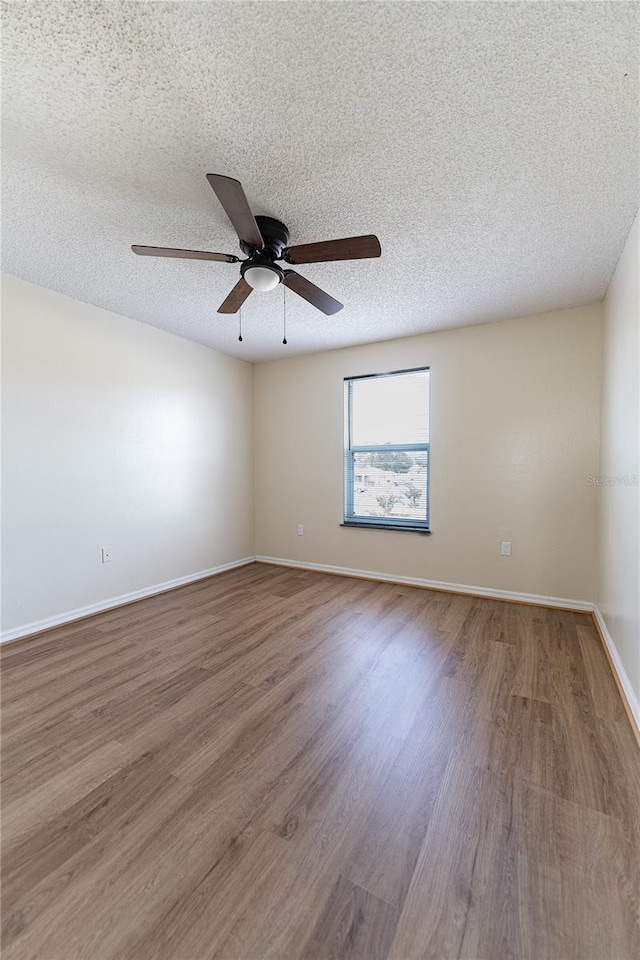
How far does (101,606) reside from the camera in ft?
10.5

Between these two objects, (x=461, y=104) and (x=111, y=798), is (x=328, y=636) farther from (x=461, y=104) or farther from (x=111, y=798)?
(x=461, y=104)

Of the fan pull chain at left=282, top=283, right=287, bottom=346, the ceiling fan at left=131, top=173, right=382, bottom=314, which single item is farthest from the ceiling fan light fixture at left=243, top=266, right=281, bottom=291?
the fan pull chain at left=282, top=283, right=287, bottom=346

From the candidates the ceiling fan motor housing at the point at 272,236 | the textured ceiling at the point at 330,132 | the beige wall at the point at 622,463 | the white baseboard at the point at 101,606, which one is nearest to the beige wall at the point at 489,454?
the beige wall at the point at 622,463

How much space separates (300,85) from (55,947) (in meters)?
2.65

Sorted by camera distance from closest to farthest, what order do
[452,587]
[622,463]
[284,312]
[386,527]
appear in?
[622,463] → [284,312] → [452,587] → [386,527]

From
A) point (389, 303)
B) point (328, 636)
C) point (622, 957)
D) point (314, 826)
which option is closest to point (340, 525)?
point (328, 636)

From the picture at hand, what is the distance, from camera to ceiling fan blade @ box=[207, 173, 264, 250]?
1.39 meters

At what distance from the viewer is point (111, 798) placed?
139 centimetres

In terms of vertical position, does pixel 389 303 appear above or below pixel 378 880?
above

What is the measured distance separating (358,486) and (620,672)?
105 inches

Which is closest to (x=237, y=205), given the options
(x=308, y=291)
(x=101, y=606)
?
(x=308, y=291)

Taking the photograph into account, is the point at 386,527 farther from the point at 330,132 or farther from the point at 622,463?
the point at 330,132

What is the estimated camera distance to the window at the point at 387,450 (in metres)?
3.89

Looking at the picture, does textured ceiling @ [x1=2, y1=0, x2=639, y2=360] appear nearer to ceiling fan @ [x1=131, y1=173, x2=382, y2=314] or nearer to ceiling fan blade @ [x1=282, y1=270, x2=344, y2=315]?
ceiling fan @ [x1=131, y1=173, x2=382, y2=314]
